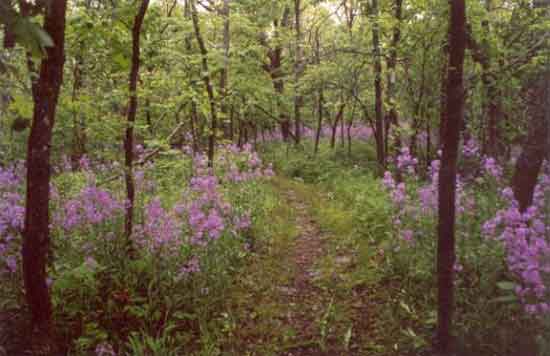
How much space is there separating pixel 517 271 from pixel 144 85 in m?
10.1

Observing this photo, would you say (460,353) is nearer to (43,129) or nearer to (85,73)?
(43,129)

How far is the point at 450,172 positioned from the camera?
3.42 m

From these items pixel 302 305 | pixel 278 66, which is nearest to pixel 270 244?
pixel 302 305

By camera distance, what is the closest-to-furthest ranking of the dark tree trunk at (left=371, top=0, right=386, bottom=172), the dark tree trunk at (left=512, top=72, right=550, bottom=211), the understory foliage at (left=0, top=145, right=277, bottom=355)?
1. the understory foliage at (left=0, top=145, right=277, bottom=355)
2. the dark tree trunk at (left=512, top=72, right=550, bottom=211)
3. the dark tree trunk at (left=371, top=0, right=386, bottom=172)

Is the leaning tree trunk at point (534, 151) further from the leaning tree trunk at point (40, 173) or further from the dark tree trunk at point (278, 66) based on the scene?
the dark tree trunk at point (278, 66)

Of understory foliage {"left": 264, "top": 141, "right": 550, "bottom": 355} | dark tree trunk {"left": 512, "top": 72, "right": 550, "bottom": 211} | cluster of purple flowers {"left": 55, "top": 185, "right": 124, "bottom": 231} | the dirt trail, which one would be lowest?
the dirt trail

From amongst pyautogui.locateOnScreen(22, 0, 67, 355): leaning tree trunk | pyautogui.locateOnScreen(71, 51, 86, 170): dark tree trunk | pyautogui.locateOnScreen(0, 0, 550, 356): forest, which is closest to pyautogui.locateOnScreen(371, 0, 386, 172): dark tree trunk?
pyautogui.locateOnScreen(0, 0, 550, 356): forest

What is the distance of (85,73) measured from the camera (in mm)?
10859

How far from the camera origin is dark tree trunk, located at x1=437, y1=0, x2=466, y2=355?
3305 millimetres

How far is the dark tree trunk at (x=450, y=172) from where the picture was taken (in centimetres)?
330

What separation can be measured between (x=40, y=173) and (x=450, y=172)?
3.32 metres

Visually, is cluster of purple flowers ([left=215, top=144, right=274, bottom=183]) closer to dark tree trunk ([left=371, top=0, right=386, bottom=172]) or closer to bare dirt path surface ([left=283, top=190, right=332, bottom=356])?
bare dirt path surface ([left=283, top=190, right=332, bottom=356])

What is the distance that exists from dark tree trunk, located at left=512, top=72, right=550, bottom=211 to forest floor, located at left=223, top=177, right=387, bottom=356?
2.37 m

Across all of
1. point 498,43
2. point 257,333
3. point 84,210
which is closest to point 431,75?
point 498,43
